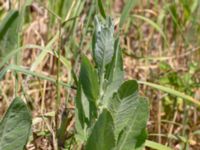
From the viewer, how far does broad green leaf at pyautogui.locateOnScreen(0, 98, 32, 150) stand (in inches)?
51.9

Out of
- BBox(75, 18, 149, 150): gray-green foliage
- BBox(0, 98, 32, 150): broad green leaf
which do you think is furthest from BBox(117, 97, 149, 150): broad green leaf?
BBox(0, 98, 32, 150): broad green leaf

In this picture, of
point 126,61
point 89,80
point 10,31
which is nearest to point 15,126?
point 89,80

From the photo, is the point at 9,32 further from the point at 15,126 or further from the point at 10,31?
the point at 15,126

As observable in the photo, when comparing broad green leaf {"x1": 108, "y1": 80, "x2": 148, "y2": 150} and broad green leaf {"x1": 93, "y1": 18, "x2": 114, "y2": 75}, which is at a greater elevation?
broad green leaf {"x1": 93, "y1": 18, "x2": 114, "y2": 75}

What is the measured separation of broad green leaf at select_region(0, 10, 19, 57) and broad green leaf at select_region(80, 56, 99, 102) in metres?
0.35

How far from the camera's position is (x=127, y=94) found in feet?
4.38

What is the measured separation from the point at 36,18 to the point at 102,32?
1.35 m

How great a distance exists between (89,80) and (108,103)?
7 cm

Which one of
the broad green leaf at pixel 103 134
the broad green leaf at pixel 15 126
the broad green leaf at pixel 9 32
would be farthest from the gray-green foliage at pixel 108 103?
the broad green leaf at pixel 9 32

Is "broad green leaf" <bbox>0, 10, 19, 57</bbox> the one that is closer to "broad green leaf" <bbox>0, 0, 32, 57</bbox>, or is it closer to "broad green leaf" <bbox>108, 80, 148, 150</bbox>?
"broad green leaf" <bbox>0, 0, 32, 57</bbox>

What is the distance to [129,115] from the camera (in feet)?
4.49

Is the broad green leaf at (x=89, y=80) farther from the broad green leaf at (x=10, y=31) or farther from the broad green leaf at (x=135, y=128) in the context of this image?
the broad green leaf at (x=10, y=31)

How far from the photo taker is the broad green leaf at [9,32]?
5.27 feet

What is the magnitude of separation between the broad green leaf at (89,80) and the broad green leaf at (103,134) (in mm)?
90
